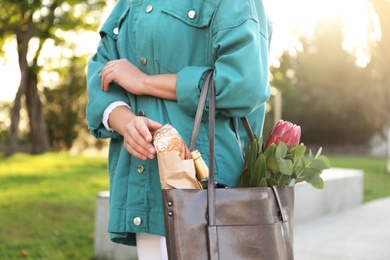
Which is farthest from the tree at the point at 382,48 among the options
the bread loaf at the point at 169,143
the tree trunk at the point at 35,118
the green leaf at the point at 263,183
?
the bread loaf at the point at 169,143

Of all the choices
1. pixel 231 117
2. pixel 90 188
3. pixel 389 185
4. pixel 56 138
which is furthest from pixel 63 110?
pixel 231 117

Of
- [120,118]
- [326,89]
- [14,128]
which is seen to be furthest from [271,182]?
[326,89]

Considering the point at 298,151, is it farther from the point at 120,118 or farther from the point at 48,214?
the point at 48,214

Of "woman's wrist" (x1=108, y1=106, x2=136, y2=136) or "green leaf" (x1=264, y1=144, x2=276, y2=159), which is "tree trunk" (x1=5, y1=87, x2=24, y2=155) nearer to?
"woman's wrist" (x1=108, y1=106, x2=136, y2=136)

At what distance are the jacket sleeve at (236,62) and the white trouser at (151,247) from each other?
331mm

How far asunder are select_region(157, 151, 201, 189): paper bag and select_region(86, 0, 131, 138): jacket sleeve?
289 millimetres

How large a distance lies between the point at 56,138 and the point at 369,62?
52.9 feet

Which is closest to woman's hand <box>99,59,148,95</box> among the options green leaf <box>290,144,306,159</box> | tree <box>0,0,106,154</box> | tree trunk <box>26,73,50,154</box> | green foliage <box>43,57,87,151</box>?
green leaf <box>290,144,306,159</box>

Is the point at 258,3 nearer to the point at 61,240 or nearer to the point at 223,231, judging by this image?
the point at 223,231

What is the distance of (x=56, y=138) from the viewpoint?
34594 mm

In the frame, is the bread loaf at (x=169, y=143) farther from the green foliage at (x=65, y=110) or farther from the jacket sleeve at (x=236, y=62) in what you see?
the green foliage at (x=65, y=110)

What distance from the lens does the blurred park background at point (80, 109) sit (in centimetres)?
578

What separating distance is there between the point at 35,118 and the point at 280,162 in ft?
65.1

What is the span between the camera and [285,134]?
5.01 feet
